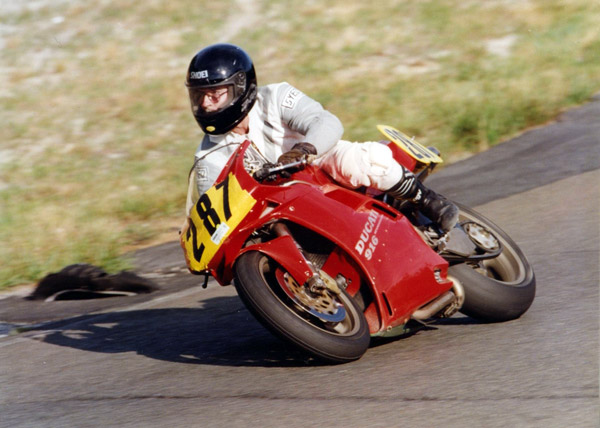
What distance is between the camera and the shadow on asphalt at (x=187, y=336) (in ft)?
16.5

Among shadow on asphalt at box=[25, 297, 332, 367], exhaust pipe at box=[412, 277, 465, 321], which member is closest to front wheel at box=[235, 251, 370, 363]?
shadow on asphalt at box=[25, 297, 332, 367]

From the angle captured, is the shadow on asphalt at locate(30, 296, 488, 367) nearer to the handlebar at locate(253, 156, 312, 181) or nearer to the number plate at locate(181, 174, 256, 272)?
the number plate at locate(181, 174, 256, 272)

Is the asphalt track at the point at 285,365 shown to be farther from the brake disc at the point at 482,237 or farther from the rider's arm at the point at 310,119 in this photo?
the rider's arm at the point at 310,119

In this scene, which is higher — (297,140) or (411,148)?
(297,140)

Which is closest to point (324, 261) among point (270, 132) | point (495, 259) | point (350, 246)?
point (350, 246)

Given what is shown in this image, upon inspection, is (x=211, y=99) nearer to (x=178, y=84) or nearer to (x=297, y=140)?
(x=297, y=140)

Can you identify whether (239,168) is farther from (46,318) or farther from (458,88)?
→ (458,88)

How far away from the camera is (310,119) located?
197 inches

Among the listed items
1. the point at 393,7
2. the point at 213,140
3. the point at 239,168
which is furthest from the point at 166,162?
the point at 393,7

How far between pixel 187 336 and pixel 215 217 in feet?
4.73

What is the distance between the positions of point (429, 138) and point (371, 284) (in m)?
7.05

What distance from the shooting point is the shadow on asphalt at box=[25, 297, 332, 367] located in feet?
16.5

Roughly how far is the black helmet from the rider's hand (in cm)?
56

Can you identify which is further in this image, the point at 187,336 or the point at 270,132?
the point at 187,336
